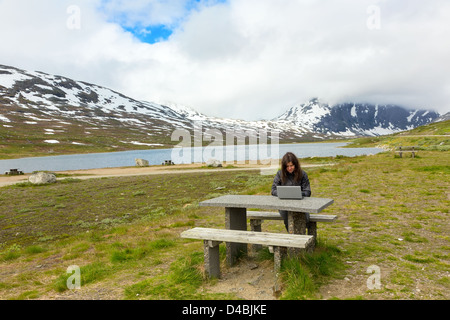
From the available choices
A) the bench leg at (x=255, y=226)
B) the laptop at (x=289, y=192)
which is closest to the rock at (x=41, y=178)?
the bench leg at (x=255, y=226)

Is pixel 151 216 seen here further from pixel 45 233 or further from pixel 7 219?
pixel 7 219

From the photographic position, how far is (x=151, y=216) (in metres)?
13.1

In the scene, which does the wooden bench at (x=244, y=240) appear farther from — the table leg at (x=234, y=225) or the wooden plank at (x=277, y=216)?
the wooden plank at (x=277, y=216)

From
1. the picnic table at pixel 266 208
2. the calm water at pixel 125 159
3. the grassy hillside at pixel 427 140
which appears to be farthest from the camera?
the calm water at pixel 125 159

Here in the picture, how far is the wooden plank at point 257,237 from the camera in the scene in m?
4.84

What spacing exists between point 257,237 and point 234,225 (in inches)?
55.6

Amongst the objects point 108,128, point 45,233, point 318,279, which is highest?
point 108,128

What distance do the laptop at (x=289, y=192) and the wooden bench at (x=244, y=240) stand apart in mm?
1051

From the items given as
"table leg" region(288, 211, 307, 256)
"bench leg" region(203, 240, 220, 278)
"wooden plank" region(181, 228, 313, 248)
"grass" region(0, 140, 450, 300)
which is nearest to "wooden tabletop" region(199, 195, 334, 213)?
"table leg" region(288, 211, 307, 256)

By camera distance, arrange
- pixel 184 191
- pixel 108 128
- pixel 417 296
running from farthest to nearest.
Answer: pixel 108 128, pixel 184 191, pixel 417 296

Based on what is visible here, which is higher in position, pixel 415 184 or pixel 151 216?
pixel 415 184

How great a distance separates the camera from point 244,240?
516 centimetres

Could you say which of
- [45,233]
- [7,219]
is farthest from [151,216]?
[7,219]
